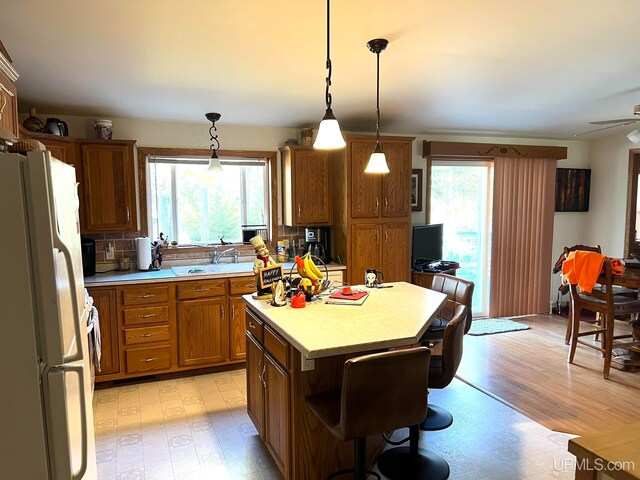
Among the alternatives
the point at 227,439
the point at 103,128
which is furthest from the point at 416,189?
the point at 227,439

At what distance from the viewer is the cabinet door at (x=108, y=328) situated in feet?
11.5

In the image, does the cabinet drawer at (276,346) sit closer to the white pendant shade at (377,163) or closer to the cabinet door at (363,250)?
the white pendant shade at (377,163)

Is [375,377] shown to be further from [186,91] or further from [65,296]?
[186,91]

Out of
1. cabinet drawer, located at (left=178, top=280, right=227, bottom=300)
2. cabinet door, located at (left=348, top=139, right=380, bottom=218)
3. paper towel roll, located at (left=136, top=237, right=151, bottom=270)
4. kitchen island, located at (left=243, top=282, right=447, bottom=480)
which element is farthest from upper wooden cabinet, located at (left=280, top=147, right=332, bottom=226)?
kitchen island, located at (left=243, top=282, right=447, bottom=480)

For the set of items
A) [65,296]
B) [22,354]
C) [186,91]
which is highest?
[186,91]

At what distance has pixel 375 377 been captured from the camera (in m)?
1.71

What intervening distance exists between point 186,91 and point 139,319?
196 centimetres

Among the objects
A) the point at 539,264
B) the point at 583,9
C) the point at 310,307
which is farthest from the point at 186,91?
the point at 539,264

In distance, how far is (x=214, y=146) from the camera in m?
4.36

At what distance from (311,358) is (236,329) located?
2.26 meters

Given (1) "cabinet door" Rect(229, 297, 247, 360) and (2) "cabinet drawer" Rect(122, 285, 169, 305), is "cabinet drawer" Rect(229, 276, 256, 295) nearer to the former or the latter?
(1) "cabinet door" Rect(229, 297, 247, 360)

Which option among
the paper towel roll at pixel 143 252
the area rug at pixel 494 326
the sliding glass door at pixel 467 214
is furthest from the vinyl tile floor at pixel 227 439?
the sliding glass door at pixel 467 214

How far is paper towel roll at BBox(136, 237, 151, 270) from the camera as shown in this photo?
13.0 ft

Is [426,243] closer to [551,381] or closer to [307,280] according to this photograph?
[551,381]
